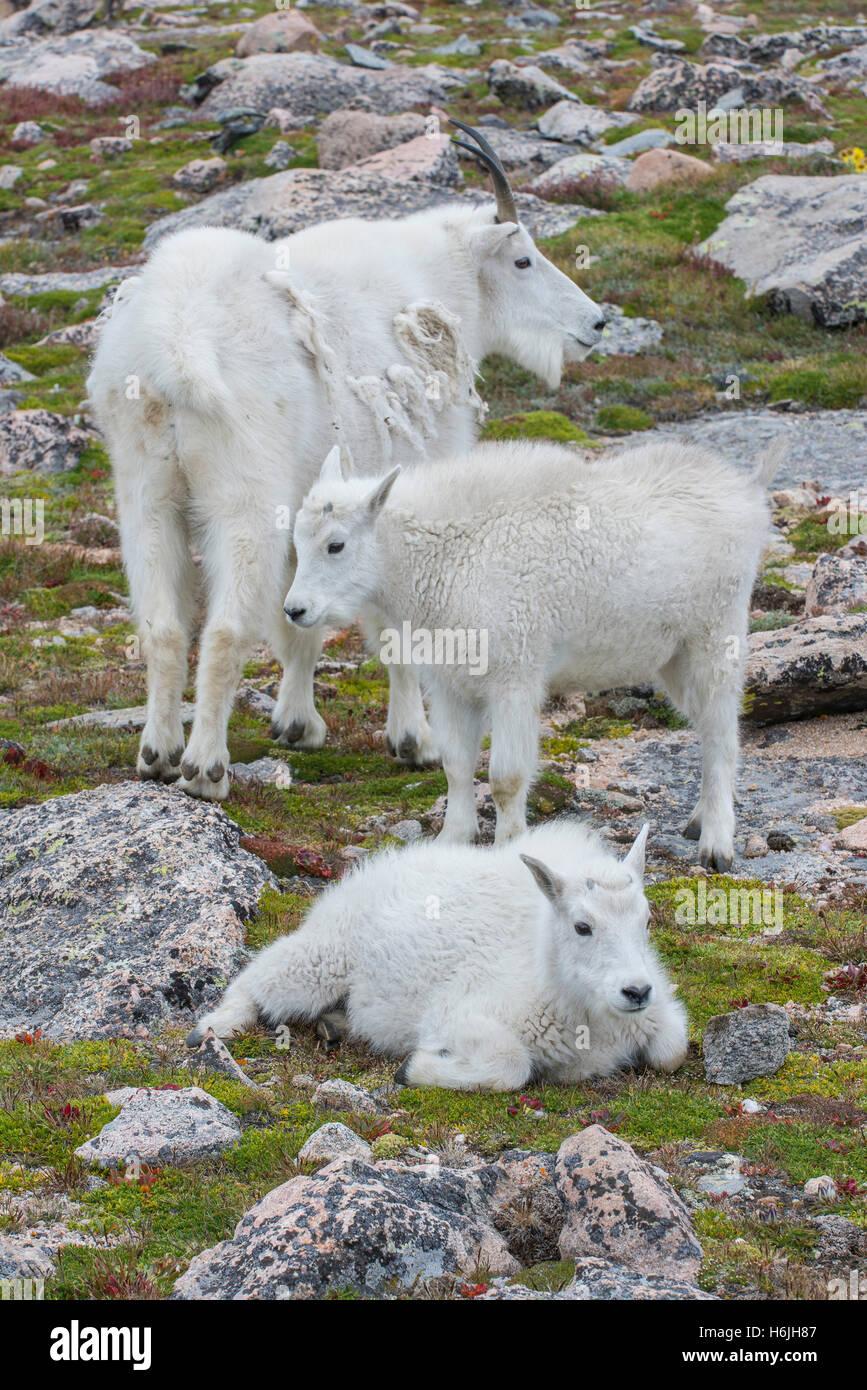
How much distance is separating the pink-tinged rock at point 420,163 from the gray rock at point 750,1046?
26.4m

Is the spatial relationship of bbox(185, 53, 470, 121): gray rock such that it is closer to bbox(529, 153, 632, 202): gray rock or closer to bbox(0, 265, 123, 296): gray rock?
bbox(529, 153, 632, 202): gray rock

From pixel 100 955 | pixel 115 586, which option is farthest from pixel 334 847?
pixel 115 586

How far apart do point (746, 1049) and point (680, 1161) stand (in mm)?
944

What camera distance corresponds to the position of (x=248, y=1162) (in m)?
5.34

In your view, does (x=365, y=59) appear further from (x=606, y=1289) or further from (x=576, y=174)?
(x=606, y=1289)

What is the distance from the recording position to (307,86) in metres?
41.6

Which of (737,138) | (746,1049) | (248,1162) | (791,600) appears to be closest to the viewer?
(248,1162)

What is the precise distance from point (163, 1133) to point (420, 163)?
2865cm

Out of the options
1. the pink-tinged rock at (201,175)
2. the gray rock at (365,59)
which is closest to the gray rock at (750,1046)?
the pink-tinged rock at (201,175)

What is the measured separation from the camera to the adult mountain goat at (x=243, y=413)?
914 centimetres

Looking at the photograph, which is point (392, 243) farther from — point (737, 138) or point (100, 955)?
point (737, 138)

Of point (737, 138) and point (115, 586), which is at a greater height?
point (737, 138)

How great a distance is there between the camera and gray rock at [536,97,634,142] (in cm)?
3812

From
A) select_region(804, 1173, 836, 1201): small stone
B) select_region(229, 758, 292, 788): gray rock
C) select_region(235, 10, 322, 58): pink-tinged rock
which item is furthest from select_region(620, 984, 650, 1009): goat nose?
select_region(235, 10, 322, 58): pink-tinged rock
